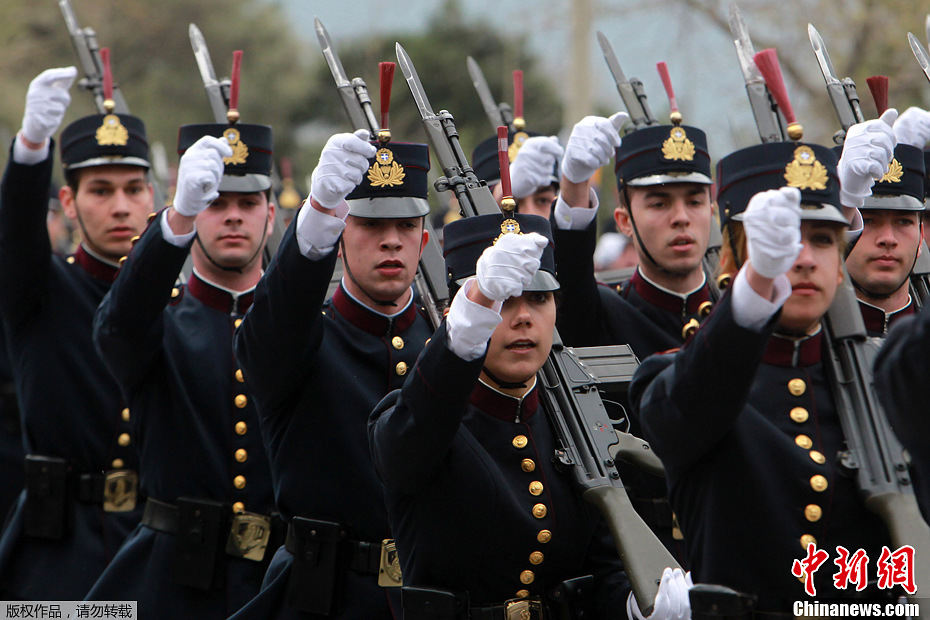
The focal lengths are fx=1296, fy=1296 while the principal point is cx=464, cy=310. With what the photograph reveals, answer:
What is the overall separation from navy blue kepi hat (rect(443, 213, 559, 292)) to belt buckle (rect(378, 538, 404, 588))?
0.92 m

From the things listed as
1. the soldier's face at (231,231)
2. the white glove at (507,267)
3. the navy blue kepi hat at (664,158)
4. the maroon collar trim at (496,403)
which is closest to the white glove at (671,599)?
the maroon collar trim at (496,403)

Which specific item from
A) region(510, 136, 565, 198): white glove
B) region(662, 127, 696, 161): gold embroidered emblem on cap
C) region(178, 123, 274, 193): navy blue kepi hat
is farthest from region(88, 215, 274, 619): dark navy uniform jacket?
region(662, 127, 696, 161): gold embroidered emblem on cap

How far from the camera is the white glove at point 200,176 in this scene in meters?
4.70

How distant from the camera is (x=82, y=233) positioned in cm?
598

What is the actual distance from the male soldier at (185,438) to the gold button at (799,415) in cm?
234

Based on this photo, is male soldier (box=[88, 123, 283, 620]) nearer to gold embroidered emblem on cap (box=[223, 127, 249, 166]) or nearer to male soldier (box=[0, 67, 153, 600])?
gold embroidered emblem on cap (box=[223, 127, 249, 166])

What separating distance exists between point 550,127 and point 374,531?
67.9 ft

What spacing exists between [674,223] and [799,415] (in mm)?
2071

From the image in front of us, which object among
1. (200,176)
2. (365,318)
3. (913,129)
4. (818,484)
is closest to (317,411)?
(365,318)

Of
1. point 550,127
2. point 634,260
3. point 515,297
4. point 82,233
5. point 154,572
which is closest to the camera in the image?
point 515,297

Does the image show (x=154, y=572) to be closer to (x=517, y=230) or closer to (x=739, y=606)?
(x=517, y=230)

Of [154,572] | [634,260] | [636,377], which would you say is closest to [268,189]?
[154,572]

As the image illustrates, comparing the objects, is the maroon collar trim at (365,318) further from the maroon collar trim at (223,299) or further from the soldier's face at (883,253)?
the soldier's face at (883,253)

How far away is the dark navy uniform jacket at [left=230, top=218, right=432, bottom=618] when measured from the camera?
4219 mm
